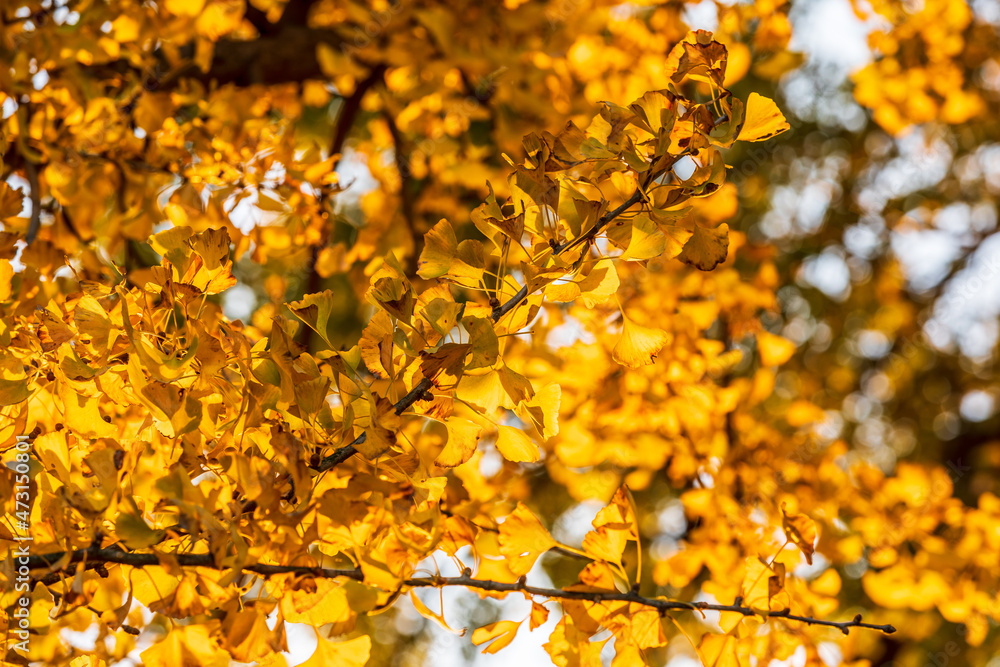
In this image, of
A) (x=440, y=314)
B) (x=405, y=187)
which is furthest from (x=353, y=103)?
(x=440, y=314)

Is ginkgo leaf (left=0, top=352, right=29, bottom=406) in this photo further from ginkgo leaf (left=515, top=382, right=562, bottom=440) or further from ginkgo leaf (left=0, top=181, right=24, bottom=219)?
ginkgo leaf (left=515, top=382, right=562, bottom=440)

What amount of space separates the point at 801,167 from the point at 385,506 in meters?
3.67

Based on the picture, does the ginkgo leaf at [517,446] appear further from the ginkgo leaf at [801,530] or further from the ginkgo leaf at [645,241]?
the ginkgo leaf at [801,530]

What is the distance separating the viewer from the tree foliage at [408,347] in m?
0.57

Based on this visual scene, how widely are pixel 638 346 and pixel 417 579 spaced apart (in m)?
0.31

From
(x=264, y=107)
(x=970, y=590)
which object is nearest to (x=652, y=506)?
(x=970, y=590)

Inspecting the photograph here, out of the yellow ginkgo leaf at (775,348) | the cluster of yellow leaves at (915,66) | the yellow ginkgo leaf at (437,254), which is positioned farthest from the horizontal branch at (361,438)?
the cluster of yellow leaves at (915,66)

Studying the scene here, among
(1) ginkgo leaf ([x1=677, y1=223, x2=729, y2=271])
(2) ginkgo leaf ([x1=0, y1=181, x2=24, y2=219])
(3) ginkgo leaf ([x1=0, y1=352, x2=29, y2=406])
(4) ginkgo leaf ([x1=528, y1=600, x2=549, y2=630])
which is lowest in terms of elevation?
(4) ginkgo leaf ([x1=528, y1=600, x2=549, y2=630])

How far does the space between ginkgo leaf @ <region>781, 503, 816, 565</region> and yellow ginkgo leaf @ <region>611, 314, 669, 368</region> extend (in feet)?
0.88

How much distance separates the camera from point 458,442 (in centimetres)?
63

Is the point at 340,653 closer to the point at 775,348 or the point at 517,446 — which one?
the point at 517,446

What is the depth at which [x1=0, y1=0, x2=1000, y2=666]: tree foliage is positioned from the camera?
567mm

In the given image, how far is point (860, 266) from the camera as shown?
3721 mm

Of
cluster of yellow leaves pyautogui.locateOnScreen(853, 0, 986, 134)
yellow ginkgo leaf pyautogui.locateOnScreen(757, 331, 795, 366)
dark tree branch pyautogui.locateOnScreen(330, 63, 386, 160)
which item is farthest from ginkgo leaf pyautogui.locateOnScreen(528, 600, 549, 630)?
cluster of yellow leaves pyautogui.locateOnScreen(853, 0, 986, 134)
